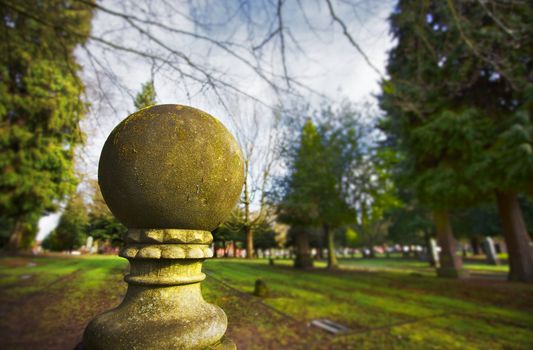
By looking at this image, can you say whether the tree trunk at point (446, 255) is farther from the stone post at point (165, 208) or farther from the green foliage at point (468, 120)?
the stone post at point (165, 208)

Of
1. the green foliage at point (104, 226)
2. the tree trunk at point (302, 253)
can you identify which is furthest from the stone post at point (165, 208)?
the tree trunk at point (302, 253)

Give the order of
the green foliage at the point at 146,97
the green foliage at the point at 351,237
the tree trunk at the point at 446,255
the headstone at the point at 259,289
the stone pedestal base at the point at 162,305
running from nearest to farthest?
the stone pedestal base at the point at 162,305 < the green foliage at the point at 146,97 < the headstone at the point at 259,289 < the tree trunk at the point at 446,255 < the green foliage at the point at 351,237

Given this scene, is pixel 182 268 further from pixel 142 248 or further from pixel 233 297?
pixel 233 297

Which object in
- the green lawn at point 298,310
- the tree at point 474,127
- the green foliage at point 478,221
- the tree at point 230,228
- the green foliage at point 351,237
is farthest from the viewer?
the green foliage at point 351,237

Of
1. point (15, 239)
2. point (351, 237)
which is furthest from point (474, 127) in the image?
point (351, 237)

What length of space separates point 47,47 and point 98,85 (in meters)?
2.46

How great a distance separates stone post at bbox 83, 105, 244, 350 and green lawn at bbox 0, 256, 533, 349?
0.70 meters

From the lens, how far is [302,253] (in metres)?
17.0

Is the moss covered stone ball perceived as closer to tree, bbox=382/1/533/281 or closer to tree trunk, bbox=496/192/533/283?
tree, bbox=382/1/533/281

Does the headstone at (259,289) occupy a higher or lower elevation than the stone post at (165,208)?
lower

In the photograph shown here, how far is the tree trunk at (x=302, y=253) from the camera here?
55.1ft

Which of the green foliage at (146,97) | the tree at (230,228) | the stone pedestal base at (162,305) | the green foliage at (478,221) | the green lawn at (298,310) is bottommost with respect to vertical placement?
the green lawn at (298,310)

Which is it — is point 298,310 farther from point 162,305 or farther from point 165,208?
point 165,208

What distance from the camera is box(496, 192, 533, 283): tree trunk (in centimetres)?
1114
